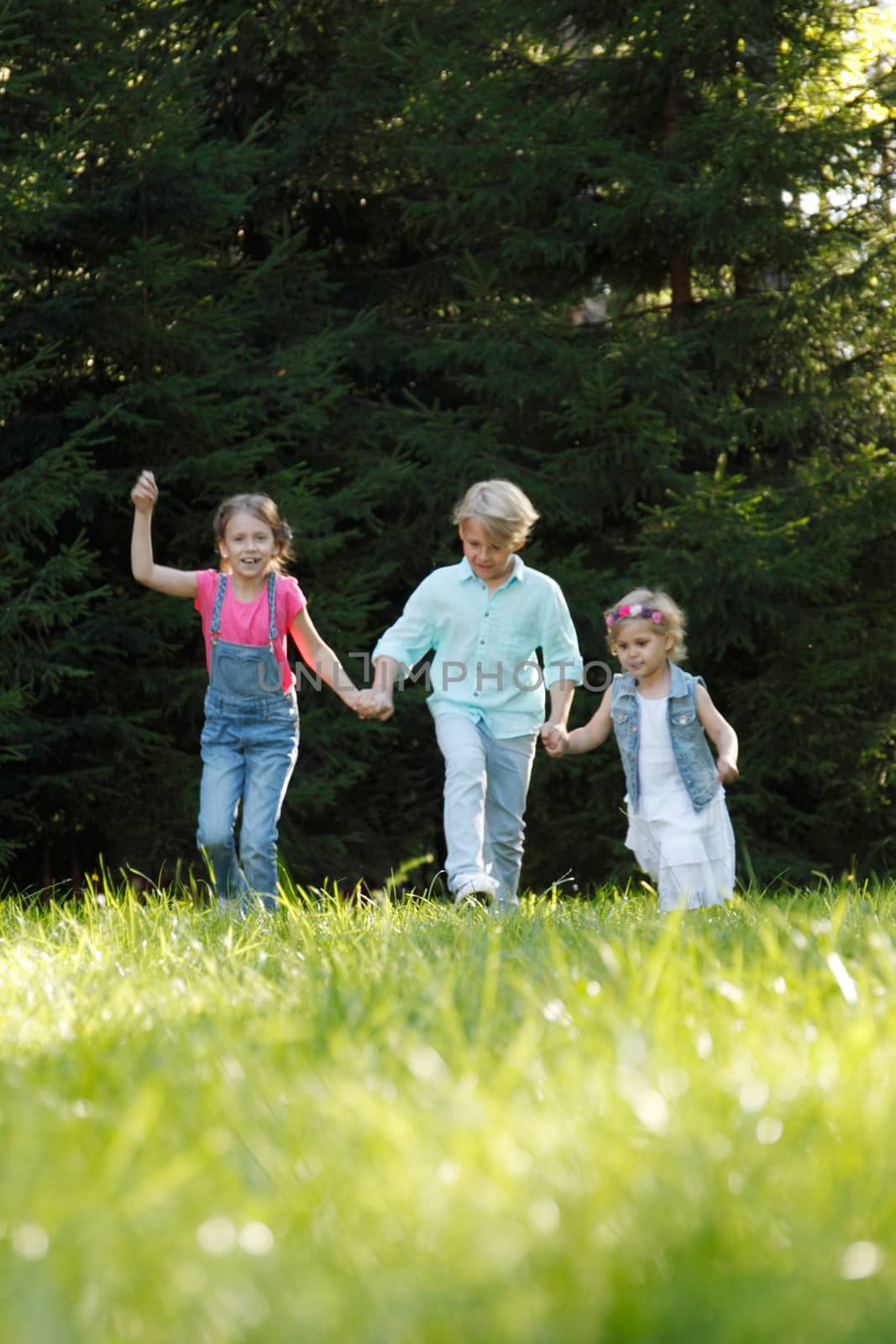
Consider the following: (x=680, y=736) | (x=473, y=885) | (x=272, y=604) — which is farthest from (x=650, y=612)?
(x=272, y=604)

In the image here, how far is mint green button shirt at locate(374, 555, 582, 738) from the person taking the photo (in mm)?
6133

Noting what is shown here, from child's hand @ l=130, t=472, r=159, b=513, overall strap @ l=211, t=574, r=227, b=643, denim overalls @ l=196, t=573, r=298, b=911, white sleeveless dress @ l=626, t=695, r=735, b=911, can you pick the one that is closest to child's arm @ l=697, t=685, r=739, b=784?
white sleeveless dress @ l=626, t=695, r=735, b=911

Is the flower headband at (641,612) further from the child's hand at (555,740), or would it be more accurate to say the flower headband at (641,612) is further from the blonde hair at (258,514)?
the blonde hair at (258,514)

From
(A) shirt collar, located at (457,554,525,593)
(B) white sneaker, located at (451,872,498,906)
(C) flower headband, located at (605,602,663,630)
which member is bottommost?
(B) white sneaker, located at (451,872,498,906)

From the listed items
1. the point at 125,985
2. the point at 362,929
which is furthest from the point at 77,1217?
the point at 362,929

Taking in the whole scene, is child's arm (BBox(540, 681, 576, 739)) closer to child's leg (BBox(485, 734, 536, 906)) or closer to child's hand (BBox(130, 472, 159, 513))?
child's leg (BBox(485, 734, 536, 906))

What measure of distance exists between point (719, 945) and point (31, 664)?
18.7ft

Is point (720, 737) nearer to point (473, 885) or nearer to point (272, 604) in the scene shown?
point (473, 885)

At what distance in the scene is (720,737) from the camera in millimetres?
5605

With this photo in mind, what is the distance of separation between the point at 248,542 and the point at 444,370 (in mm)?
5154

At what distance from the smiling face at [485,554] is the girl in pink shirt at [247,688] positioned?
0.76m

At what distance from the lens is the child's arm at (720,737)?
17.7ft

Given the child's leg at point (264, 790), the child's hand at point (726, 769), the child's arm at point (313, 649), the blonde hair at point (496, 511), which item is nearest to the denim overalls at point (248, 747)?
the child's leg at point (264, 790)

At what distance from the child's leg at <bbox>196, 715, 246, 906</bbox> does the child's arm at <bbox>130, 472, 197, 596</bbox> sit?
0.60 m
